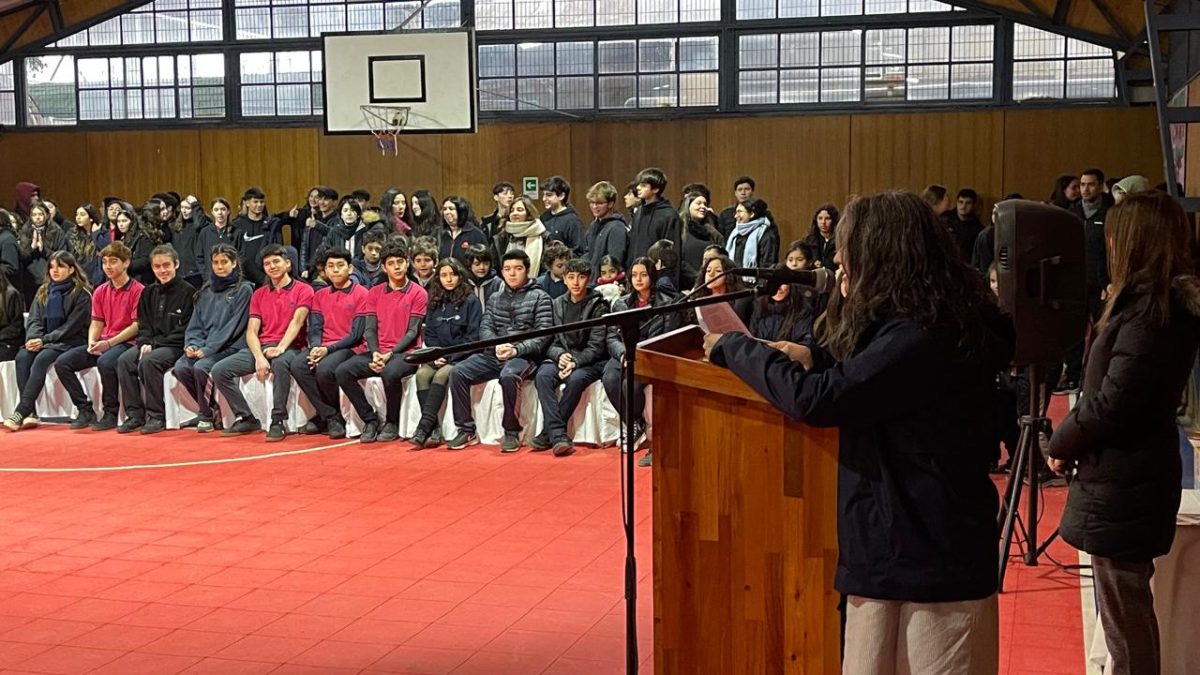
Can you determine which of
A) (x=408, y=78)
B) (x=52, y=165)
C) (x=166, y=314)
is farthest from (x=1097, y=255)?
(x=52, y=165)

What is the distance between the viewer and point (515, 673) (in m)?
4.38

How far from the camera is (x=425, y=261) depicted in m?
9.52

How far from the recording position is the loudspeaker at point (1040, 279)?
5137mm

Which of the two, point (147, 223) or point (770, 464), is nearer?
point (770, 464)

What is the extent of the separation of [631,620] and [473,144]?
1332cm

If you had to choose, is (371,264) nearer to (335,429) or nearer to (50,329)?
(335,429)

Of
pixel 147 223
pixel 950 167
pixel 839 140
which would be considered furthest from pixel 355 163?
pixel 950 167

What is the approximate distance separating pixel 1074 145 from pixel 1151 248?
11.1 meters

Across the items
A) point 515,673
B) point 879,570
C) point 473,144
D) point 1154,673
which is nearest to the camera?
point 879,570

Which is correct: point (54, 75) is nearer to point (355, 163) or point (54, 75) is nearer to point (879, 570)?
point (355, 163)

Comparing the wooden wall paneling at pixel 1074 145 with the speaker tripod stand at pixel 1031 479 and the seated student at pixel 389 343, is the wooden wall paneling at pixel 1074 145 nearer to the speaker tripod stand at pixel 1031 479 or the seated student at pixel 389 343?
the seated student at pixel 389 343

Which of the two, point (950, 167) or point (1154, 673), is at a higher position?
point (950, 167)

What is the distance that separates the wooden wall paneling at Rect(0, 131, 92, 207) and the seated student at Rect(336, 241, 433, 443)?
30.9ft

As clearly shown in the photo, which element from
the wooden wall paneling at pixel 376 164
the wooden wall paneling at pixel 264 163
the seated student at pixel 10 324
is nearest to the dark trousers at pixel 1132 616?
the seated student at pixel 10 324
